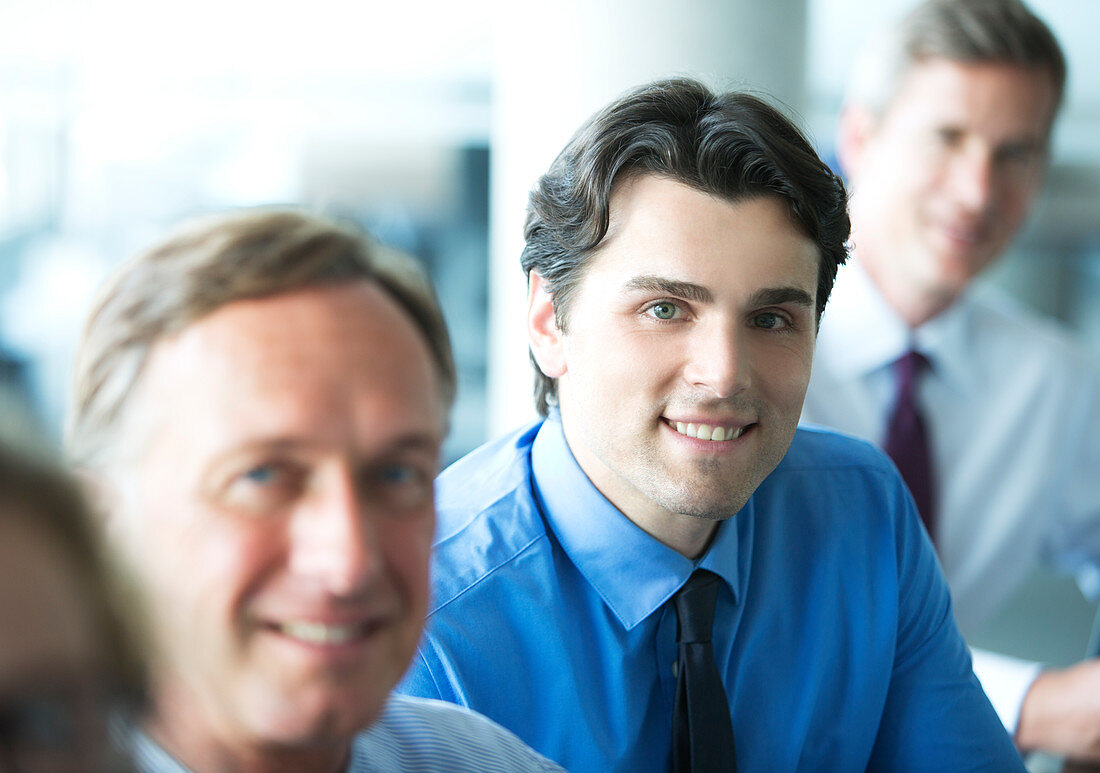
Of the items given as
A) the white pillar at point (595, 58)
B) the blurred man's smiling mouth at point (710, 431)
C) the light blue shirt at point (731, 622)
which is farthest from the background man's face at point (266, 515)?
the white pillar at point (595, 58)

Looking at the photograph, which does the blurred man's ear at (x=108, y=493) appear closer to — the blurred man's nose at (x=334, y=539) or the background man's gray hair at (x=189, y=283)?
the background man's gray hair at (x=189, y=283)

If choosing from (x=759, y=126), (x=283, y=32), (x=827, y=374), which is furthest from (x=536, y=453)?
(x=283, y=32)

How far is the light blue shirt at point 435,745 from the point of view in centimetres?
88

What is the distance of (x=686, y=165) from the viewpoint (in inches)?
49.9

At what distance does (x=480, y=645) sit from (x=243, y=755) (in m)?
0.54

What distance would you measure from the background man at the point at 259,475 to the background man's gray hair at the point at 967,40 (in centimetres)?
185

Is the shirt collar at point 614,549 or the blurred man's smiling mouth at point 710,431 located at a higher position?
the blurred man's smiling mouth at point 710,431

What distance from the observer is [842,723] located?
1417 millimetres

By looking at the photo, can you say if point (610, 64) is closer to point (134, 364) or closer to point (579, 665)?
point (579, 665)

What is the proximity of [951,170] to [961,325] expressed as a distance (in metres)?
0.35

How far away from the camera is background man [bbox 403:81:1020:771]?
1.26 meters

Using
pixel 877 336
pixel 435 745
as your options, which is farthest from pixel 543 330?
pixel 877 336

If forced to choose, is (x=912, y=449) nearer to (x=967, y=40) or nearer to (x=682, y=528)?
(x=967, y=40)

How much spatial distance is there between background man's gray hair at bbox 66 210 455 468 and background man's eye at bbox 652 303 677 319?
566mm
